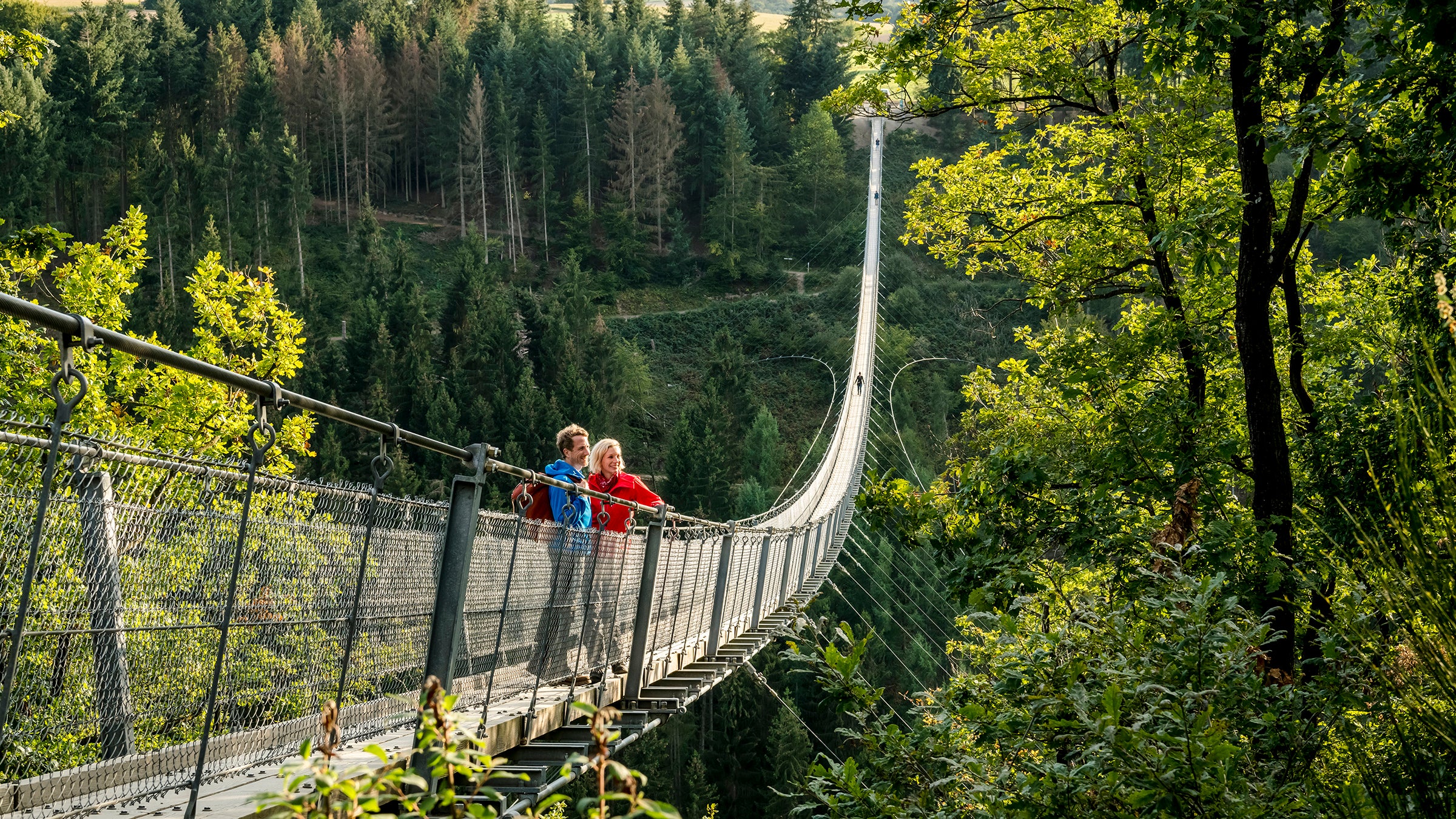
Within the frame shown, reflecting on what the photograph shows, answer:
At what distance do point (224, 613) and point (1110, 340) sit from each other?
6.29 m

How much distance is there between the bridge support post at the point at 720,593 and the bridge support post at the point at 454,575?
4132 mm

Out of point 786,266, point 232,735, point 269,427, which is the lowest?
point 232,735

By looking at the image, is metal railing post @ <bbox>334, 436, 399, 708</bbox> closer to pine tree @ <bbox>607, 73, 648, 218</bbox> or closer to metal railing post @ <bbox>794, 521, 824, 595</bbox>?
metal railing post @ <bbox>794, 521, 824, 595</bbox>

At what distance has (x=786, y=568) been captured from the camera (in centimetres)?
1067

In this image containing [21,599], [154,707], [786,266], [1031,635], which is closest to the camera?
[21,599]

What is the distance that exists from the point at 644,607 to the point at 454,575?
245 cm

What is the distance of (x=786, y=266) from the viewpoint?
59.3 meters

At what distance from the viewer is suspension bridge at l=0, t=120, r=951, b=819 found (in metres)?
1.80

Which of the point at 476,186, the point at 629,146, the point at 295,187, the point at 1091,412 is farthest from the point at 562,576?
the point at 629,146

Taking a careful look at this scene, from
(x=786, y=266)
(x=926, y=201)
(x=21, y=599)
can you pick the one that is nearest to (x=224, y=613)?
(x=21, y=599)

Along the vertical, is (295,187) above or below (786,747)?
above

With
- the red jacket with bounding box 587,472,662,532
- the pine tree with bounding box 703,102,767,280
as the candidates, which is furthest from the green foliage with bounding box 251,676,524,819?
the pine tree with bounding box 703,102,767,280

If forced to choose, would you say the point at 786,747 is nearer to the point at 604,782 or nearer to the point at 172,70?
the point at 604,782

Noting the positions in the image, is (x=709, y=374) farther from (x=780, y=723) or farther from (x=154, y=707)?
(x=154, y=707)
